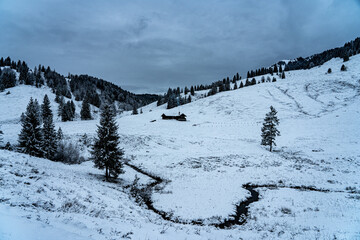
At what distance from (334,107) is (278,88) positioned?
1591 inches

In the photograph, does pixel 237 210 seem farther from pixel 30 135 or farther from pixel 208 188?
pixel 30 135

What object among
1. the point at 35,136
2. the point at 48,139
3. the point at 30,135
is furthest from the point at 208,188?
the point at 30,135

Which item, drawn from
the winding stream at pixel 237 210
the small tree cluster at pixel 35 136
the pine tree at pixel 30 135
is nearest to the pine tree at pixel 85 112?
the small tree cluster at pixel 35 136

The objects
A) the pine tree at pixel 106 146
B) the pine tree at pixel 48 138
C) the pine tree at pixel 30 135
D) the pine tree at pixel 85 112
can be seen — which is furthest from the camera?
the pine tree at pixel 85 112

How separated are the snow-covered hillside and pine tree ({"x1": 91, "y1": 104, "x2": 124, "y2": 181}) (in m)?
2.09

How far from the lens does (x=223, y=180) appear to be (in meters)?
22.0

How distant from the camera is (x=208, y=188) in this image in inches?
759

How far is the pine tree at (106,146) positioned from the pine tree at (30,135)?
11.3 meters

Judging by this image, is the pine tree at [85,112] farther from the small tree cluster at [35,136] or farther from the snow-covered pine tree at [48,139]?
the snow-covered pine tree at [48,139]

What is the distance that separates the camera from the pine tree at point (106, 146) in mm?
20531

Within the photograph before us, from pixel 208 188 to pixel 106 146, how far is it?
1298cm

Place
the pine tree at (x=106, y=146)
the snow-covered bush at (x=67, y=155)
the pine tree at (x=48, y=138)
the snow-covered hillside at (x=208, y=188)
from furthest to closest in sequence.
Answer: the snow-covered bush at (x=67, y=155) → the pine tree at (x=48, y=138) → the pine tree at (x=106, y=146) → the snow-covered hillside at (x=208, y=188)

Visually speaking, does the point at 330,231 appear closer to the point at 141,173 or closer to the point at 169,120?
the point at 141,173

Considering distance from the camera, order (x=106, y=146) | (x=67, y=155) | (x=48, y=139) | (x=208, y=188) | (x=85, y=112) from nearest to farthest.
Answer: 1. (x=208, y=188)
2. (x=106, y=146)
3. (x=48, y=139)
4. (x=67, y=155)
5. (x=85, y=112)
